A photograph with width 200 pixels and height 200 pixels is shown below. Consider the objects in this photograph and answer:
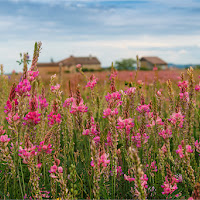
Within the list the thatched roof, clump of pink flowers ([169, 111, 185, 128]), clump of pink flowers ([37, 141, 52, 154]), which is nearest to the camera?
clump of pink flowers ([37, 141, 52, 154])

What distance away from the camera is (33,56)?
1856mm

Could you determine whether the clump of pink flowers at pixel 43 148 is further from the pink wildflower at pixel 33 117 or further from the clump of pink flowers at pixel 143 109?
the clump of pink flowers at pixel 143 109

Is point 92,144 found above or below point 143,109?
below

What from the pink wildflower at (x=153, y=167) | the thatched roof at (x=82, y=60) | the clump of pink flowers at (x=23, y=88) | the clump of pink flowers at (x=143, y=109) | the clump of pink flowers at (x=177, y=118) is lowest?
the pink wildflower at (x=153, y=167)

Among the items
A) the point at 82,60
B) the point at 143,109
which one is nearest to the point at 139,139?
the point at 143,109

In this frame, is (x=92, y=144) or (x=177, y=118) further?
(x=177, y=118)

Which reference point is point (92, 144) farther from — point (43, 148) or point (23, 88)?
point (43, 148)

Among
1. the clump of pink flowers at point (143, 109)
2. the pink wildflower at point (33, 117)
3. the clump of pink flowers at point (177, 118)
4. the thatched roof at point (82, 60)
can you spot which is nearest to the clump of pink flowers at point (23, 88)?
the pink wildflower at point (33, 117)

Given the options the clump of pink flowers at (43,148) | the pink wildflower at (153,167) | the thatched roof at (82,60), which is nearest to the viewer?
the clump of pink flowers at (43,148)

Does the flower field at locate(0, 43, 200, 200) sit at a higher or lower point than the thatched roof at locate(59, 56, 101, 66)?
lower

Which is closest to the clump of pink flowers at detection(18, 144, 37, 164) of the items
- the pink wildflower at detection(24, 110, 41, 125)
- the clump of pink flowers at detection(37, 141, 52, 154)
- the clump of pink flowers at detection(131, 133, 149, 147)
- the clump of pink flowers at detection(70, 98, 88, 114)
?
the pink wildflower at detection(24, 110, 41, 125)

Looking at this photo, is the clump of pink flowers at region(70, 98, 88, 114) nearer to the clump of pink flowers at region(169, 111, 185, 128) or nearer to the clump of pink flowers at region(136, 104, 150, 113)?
the clump of pink flowers at region(136, 104, 150, 113)

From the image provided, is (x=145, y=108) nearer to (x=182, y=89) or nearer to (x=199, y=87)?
(x=182, y=89)

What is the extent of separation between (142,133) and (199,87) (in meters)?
1.11
